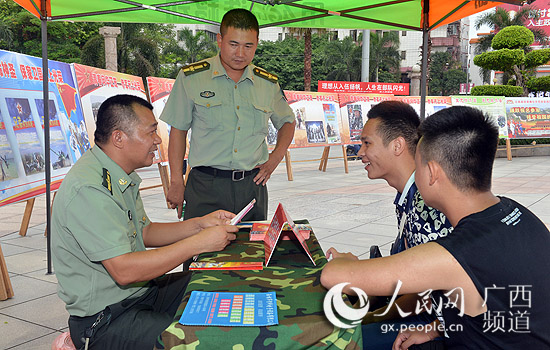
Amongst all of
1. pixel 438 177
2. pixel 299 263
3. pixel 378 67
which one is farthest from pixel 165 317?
pixel 378 67

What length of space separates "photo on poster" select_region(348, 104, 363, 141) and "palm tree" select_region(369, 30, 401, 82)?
3082 centimetres

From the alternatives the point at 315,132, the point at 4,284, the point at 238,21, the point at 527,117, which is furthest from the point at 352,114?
the point at 4,284

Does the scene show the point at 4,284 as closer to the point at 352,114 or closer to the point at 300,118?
the point at 300,118

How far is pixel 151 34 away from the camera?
30.6 m

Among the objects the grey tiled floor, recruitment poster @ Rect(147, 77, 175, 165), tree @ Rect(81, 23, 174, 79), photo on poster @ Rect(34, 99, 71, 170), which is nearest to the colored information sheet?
the grey tiled floor

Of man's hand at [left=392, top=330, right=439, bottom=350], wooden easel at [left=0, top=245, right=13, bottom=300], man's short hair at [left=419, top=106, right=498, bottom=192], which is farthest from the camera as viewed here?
wooden easel at [left=0, top=245, right=13, bottom=300]

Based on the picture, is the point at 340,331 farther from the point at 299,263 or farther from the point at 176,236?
the point at 176,236

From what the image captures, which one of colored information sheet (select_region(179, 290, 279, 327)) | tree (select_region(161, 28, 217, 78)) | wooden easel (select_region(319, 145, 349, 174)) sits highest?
tree (select_region(161, 28, 217, 78))

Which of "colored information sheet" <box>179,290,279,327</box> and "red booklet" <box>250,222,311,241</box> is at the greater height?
"red booklet" <box>250,222,311,241</box>

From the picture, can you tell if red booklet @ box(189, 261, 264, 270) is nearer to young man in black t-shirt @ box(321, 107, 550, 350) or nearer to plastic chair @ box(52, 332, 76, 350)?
young man in black t-shirt @ box(321, 107, 550, 350)

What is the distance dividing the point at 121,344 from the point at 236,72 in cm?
176

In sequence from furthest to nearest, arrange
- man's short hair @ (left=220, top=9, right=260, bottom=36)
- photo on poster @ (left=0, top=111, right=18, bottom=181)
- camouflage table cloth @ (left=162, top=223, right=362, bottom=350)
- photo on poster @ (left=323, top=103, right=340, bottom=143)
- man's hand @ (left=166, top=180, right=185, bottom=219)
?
1. photo on poster @ (left=323, top=103, right=340, bottom=143)
2. photo on poster @ (left=0, top=111, right=18, bottom=181)
3. man's hand @ (left=166, top=180, right=185, bottom=219)
4. man's short hair @ (left=220, top=9, right=260, bottom=36)
5. camouflage table cloth @ (left=162, top=223, right=362, bottom=350)

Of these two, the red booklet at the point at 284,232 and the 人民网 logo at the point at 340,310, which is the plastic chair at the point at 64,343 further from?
the 人民网 logo at the point at 340,310

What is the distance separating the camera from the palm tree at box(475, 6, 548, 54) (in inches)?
1250
